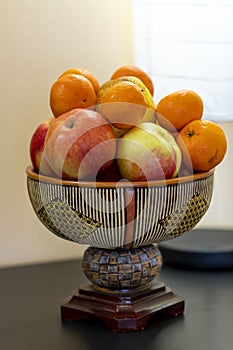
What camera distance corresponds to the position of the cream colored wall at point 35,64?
1.27 m

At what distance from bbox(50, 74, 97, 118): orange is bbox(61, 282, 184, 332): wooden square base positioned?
292 millimetres

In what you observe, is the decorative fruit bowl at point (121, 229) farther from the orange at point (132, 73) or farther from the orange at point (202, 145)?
the orange at point (132, 73)

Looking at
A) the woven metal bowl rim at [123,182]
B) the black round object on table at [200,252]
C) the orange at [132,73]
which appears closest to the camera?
the woven metal bowl rim at [123,182]

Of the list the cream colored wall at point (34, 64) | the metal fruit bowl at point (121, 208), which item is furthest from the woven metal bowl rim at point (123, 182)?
the cream colored wall at point (34, 64)

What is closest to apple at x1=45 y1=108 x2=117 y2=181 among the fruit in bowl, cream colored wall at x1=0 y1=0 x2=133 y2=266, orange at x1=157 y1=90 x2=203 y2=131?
the fruit in bowl

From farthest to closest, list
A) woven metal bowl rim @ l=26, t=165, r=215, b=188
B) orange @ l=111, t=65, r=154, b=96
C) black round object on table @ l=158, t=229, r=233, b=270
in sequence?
black round object on table @ l=158, t=229, r=233, b=270 → orange @ l=111, t=65, r=154, b=96 → woven metal bowl rim @ l=26, t=165, r=215, b=188

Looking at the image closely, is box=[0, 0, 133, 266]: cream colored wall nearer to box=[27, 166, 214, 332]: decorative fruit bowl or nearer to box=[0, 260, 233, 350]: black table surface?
box=[0, 260, 233, 350]: black table surface

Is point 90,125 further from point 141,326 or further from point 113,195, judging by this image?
point 141,326

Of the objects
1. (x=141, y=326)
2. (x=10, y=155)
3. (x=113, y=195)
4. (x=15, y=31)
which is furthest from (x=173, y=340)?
(x=15, y=31)

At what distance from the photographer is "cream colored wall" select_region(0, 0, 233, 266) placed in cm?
127

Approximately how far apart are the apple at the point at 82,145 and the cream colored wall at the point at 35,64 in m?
0.35

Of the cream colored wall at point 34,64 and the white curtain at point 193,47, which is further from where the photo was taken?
the cream colored wall at point 34,64

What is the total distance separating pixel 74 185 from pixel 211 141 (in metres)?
0.21

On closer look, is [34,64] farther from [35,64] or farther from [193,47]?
[193,47]
